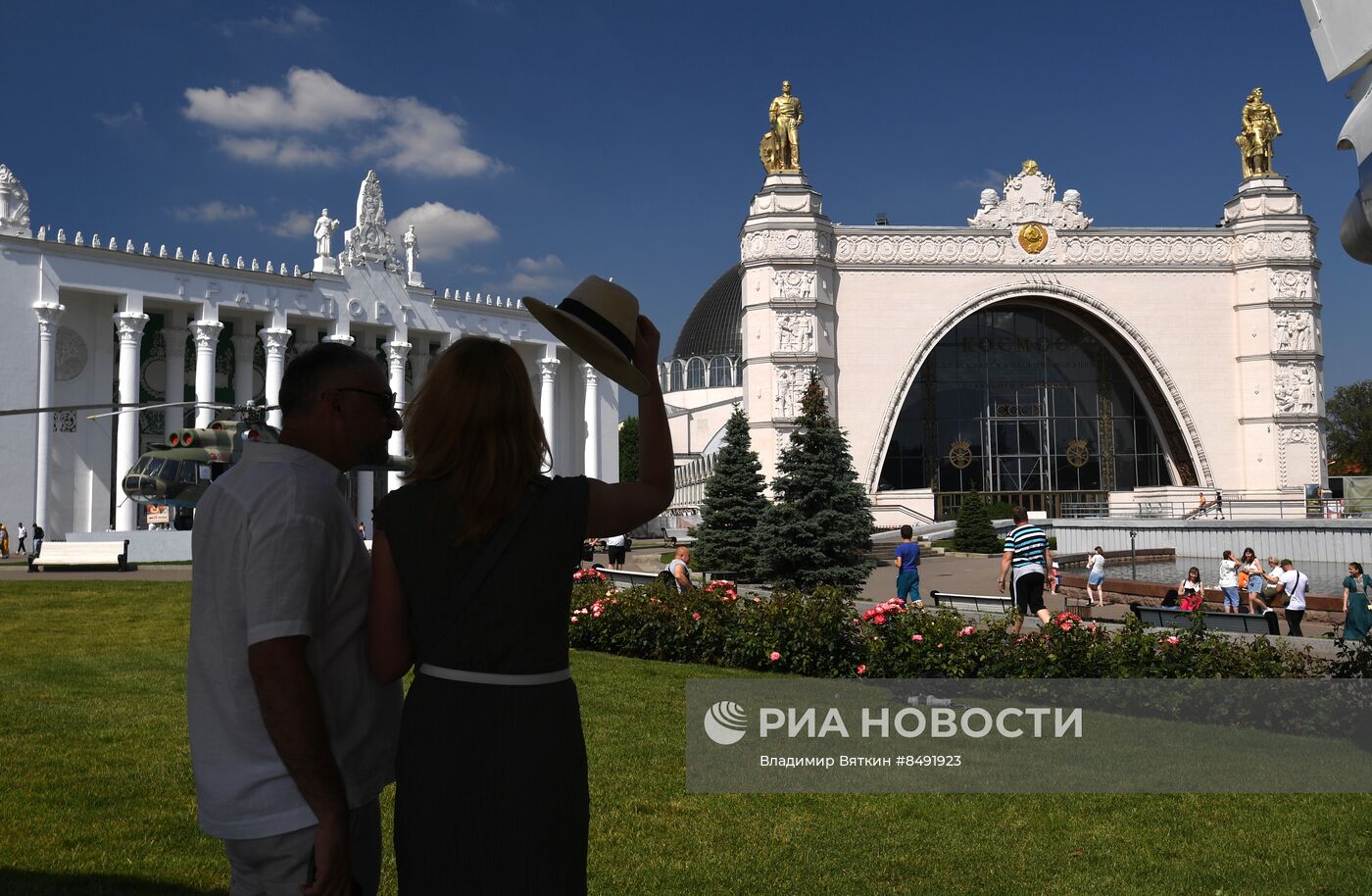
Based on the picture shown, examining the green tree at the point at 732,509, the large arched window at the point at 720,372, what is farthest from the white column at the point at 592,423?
the green tree at the point at 732,509

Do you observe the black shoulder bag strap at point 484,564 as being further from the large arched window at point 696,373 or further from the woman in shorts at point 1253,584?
the large arched window at point 696,373

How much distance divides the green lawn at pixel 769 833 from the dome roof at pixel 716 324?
6126 cm

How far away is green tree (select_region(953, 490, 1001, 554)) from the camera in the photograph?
36656 millimetres

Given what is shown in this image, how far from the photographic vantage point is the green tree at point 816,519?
22312 millimetres

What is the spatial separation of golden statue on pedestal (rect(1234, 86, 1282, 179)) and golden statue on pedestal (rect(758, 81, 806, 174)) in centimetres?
2056

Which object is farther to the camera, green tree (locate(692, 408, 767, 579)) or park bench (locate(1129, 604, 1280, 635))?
green tree (locate(692, 408, 767, 579))

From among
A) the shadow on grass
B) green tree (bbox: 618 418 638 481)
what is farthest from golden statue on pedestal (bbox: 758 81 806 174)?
the shadow on grass

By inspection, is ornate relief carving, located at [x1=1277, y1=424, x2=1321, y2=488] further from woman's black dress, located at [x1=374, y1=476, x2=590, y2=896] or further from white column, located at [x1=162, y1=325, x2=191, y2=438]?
woman's black dress, located at [x1=374, y1=476, x2=590, y2=896]

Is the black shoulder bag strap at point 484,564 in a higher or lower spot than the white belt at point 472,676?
higher

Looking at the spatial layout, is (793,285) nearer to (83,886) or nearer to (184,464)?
(184,464)

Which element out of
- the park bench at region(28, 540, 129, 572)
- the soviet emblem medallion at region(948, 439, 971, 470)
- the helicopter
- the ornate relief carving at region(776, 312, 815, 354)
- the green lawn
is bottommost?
the green lawn

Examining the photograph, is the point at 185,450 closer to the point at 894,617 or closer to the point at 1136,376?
the point at 894,617

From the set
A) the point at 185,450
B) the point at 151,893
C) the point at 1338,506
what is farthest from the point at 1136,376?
the point at 151,893

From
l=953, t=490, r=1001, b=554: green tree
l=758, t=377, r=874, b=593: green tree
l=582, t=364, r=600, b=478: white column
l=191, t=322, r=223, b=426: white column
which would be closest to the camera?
l=758, t=377, r=874, b=593: green tree
